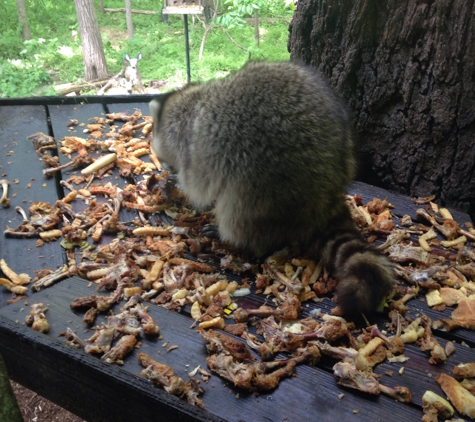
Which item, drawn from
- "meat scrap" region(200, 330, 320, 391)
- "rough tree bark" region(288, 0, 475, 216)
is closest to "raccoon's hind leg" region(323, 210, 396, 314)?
"meat scrap" region(200, 330, 320, 391)

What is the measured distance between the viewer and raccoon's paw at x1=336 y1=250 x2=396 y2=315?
5.32 ft

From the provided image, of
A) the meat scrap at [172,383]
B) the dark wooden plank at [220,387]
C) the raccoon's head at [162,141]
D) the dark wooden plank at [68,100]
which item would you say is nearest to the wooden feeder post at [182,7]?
the dark wooden plank at [68,100]

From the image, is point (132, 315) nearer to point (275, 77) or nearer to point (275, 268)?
point (275, 268)

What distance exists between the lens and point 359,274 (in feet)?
5.47

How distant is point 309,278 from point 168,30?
12.1 feet

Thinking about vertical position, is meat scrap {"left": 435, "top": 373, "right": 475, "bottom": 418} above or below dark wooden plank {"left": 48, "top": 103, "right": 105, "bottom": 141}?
below

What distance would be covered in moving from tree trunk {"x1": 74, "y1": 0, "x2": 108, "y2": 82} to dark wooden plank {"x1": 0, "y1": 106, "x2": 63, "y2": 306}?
1.57 metres

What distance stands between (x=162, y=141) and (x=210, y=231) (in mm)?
599

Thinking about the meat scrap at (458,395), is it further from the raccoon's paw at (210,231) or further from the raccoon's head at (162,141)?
the raccoon's head at (162,141)

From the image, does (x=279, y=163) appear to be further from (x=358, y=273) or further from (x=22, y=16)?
(x=22, y=16)

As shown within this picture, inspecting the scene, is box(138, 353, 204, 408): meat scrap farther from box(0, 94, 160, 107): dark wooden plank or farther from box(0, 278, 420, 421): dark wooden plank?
box(0, 94, 160, 107): dark wooden plank

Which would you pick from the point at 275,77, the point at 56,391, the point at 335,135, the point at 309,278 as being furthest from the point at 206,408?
the point at 275,77

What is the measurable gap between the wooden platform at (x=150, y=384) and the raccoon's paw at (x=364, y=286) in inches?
3.8

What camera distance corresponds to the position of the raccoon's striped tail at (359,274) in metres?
1.62
